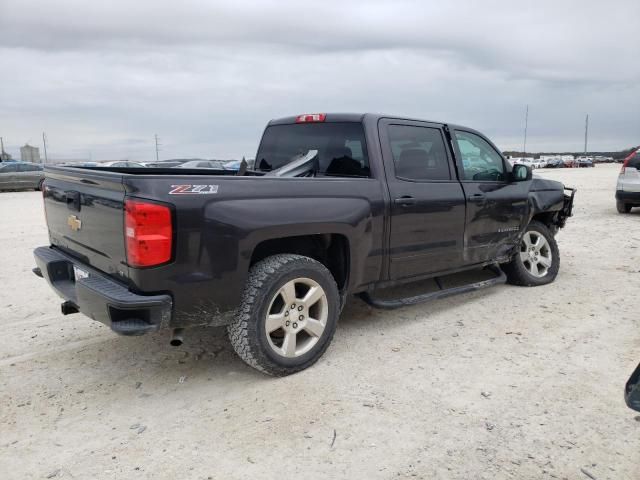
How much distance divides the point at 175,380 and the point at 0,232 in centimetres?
805

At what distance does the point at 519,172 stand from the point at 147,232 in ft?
13.0

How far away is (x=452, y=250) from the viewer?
485 centimetres

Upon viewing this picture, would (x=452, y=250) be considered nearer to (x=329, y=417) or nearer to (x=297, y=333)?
(x=297, y=333)

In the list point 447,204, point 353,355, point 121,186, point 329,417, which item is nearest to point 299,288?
point 353,355

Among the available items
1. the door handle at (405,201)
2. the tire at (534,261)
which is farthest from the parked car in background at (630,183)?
the door handle at (405,201)

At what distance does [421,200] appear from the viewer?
4.43 meters

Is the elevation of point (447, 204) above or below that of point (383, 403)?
above

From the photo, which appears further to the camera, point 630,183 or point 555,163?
point 555,163

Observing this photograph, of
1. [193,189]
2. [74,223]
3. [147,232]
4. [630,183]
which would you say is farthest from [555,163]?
[147,232]

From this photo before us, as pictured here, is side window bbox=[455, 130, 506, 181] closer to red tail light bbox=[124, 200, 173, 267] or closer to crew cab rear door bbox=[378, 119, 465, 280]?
crew cab rear door bbox=[378, 119, 465, 280]

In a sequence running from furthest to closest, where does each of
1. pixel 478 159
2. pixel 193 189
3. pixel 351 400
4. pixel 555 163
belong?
pixel 555 163 < pixel 478 159 < pixel 351 400 < pixel 193 189

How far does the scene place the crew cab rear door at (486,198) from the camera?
501 centimetres

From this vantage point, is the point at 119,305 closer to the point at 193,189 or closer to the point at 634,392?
the point at 193,189

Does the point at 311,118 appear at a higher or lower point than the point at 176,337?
higher
